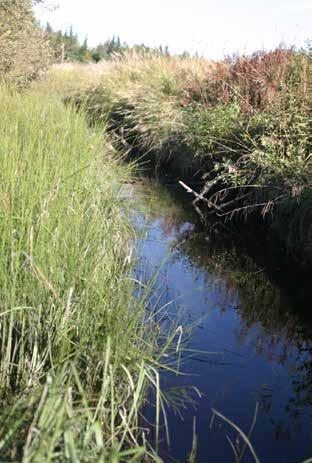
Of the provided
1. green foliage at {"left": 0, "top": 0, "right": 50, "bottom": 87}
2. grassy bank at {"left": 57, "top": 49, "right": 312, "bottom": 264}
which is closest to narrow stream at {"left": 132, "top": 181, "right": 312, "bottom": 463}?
grassy bank at {"left": 57, "top": 49, "right": 312, "bottom": 264}

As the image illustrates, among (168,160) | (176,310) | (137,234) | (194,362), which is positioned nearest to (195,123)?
(168,160)

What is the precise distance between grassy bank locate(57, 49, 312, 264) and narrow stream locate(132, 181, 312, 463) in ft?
1.93

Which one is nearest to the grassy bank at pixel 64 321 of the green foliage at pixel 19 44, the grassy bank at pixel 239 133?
the grassy bank at pixel 239 133

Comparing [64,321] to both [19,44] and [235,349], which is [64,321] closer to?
[235,349]

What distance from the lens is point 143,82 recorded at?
11312 mm

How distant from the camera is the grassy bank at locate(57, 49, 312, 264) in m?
5.44

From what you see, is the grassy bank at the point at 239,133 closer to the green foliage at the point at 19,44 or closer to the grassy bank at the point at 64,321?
the green foliage at the point at 19,44

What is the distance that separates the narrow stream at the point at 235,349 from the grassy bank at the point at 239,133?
0.59 metres

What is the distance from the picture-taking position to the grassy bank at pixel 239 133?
5.44 meters

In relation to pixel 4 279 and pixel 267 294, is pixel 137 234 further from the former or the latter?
pixel 4 279

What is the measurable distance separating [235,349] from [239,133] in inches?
144

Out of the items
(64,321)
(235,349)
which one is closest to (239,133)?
(235,349)

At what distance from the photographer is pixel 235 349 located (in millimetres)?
3660

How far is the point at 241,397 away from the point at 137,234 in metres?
2.26
